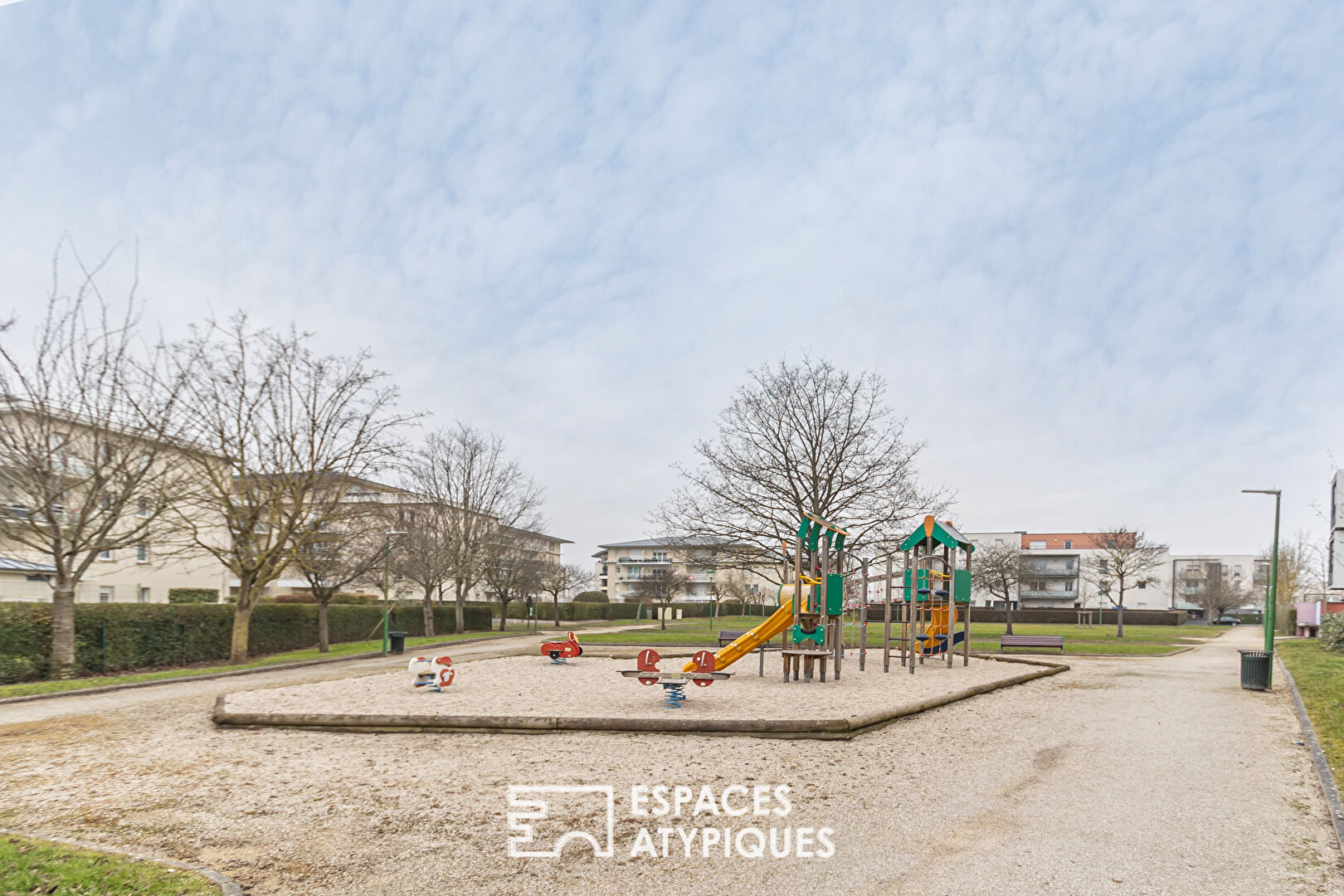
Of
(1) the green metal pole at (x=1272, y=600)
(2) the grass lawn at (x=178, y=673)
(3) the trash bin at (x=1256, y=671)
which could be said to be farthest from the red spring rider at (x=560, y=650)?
(1) the green metal pole at (x=1272, y=600)

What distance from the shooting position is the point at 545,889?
554 centimetres

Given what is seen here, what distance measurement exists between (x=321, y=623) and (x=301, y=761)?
21.0 m

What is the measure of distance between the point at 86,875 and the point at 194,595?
41.8 meters

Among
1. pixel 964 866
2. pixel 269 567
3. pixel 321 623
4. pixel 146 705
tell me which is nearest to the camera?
pixel 964 866

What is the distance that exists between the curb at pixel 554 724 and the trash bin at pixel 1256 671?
390 inches

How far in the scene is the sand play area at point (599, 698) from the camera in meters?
11.3

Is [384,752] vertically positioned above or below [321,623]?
above

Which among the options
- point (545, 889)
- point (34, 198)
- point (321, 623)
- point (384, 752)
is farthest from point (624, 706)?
point (321, 623)

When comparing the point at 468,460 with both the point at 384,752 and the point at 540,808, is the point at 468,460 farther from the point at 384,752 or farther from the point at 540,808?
the point at 540,808

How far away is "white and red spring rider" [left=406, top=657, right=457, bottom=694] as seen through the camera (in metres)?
15.3

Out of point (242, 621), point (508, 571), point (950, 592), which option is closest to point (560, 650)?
point (242, 621)

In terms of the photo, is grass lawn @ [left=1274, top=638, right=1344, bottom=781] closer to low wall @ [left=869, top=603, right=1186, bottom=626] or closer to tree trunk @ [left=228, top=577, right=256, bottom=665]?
tree trunk @ [left=228, top=577, right=256, bottom=665]

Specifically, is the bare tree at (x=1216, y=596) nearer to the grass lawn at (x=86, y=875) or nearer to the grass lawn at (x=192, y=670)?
the grass lawn at (x=192, y=670)

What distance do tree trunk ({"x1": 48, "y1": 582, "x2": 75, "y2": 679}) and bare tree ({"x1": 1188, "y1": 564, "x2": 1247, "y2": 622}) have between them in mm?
94630
